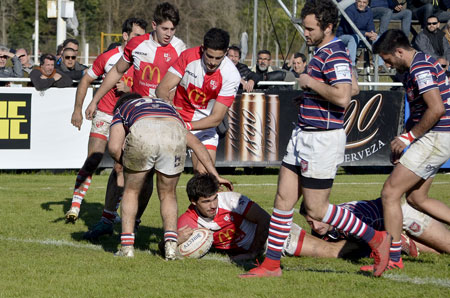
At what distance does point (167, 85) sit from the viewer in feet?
25.2

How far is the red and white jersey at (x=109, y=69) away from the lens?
30.1ft

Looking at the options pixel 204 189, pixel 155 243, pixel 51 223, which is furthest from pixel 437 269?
pixel 51 223

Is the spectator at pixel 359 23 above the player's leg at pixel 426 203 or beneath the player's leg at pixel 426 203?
above

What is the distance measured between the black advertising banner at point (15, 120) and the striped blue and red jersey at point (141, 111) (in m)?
7.33

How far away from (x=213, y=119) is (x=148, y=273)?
6.76ft

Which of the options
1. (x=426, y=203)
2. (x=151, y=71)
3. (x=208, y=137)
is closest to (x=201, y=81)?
(x=208, y=137)

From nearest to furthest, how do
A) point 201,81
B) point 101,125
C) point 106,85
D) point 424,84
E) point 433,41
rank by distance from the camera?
point 424,84
point 201,81
point 106,85
point 101,125
point 433,41

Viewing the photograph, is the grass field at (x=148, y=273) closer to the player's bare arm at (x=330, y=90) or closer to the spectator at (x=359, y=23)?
the player's bare arm at (x=330, y=90)

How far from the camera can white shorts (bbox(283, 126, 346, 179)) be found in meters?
5.89

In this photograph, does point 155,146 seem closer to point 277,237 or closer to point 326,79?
point 277,237

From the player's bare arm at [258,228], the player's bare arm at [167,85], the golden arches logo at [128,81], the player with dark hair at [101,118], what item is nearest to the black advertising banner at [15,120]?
the player with dark hair at [101,118]

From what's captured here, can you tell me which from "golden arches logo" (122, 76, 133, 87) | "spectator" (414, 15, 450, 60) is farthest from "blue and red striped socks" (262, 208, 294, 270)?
"spectator" (414, 15, 450, 60)

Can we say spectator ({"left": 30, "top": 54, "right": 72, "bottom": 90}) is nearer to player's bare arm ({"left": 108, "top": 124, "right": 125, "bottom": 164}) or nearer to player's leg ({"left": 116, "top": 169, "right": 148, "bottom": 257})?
player's bare arm ({"left": 108, "top": 124, "right": 125, "bottom": 164})

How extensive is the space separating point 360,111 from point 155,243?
8.22m
